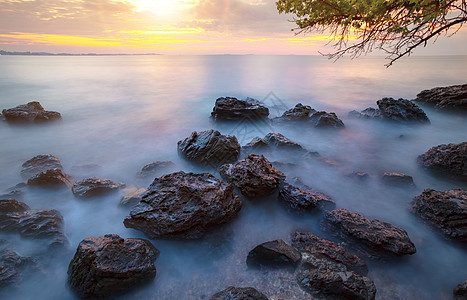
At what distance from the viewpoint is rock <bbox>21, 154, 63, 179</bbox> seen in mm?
7495

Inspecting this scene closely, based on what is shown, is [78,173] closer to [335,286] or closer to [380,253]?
[335,286]

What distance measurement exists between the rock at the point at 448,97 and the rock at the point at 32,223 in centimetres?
1973

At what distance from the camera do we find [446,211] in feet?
16.3

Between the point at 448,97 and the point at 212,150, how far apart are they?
1608 cm

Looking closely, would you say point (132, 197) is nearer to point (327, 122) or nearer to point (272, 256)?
point (272, 256)

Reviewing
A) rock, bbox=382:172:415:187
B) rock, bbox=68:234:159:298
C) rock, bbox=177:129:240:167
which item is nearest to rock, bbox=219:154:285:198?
rock, bbox=177:129:240:167

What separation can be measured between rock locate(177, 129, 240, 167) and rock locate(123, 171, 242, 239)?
2254mm

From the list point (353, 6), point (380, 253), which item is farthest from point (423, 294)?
point (353, 6)

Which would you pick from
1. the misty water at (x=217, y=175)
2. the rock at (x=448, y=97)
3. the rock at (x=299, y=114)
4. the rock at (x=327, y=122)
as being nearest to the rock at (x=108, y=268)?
the misty water at (x=217, y=175)

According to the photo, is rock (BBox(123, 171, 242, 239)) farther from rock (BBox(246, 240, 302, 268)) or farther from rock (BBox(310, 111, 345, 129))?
rock (BBox(310, 111, 345, 129))

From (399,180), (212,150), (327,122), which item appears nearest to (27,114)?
(212,150)

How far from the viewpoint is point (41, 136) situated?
36.6ft

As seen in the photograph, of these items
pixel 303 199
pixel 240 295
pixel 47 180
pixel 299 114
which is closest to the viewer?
pixel 240 295

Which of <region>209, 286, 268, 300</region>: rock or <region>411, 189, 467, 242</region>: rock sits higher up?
<region>411, 189, 467, 242</region>: rock
